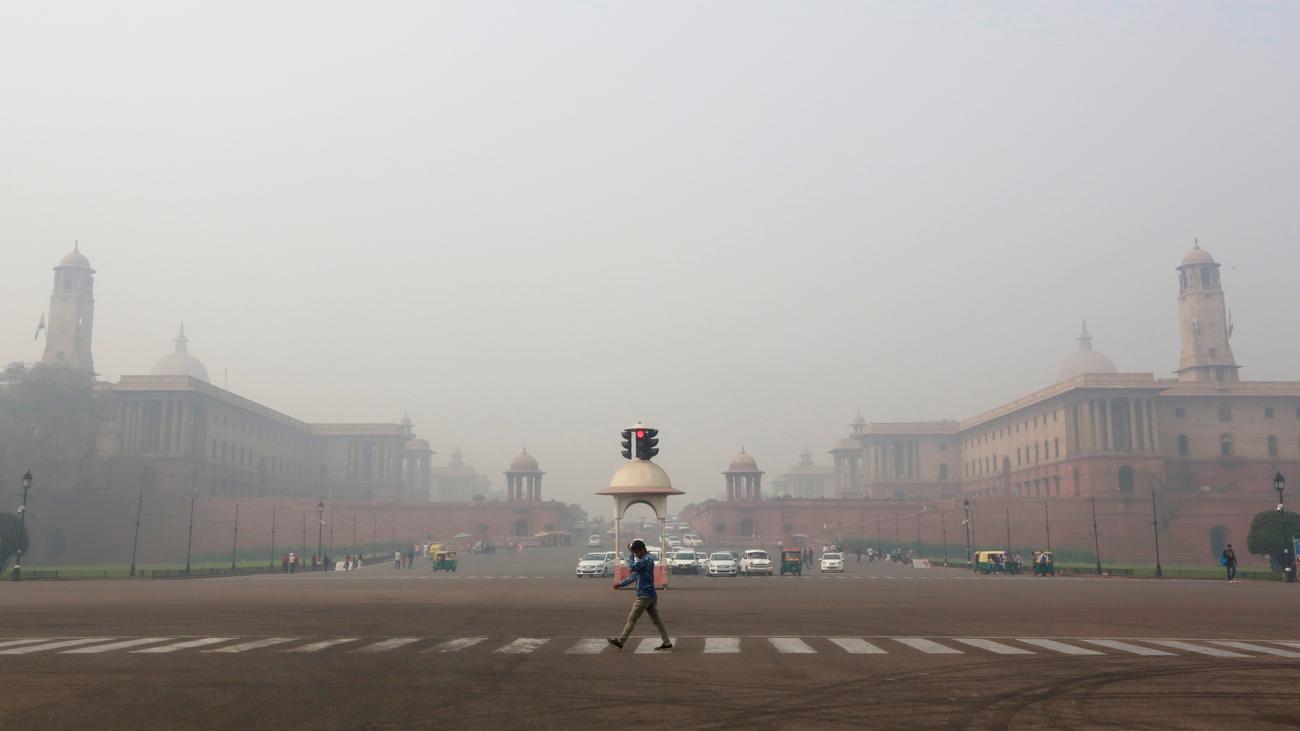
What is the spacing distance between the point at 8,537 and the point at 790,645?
5561cm

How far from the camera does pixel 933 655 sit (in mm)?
14383

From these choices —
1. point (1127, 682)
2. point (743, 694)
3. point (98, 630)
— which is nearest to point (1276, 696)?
point (1127, 682)

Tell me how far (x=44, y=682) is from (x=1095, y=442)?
341 feet

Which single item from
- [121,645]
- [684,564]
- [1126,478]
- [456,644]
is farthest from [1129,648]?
[1126,478]

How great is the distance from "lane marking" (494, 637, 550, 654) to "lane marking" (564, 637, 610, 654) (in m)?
0.56

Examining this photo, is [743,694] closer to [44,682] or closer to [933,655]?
[933,655]

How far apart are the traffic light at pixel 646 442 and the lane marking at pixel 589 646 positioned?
60.7ft

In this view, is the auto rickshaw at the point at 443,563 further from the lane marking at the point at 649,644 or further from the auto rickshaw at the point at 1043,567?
the lane marking at the point at 649,644

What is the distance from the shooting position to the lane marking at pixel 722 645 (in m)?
14.9

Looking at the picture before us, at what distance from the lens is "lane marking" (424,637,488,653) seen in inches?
590

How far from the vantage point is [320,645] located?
1573cm

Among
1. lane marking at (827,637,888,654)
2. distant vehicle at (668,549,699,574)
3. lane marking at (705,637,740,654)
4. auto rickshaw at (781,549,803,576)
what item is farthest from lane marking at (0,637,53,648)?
auto rickshaw at (781,549,803,576)

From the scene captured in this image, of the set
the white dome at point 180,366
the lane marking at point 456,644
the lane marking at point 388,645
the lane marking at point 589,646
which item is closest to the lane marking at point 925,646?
the lane marking at point 589,646

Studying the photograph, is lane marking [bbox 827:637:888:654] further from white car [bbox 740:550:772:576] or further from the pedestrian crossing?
white car [bbox 740:550:772:576]
